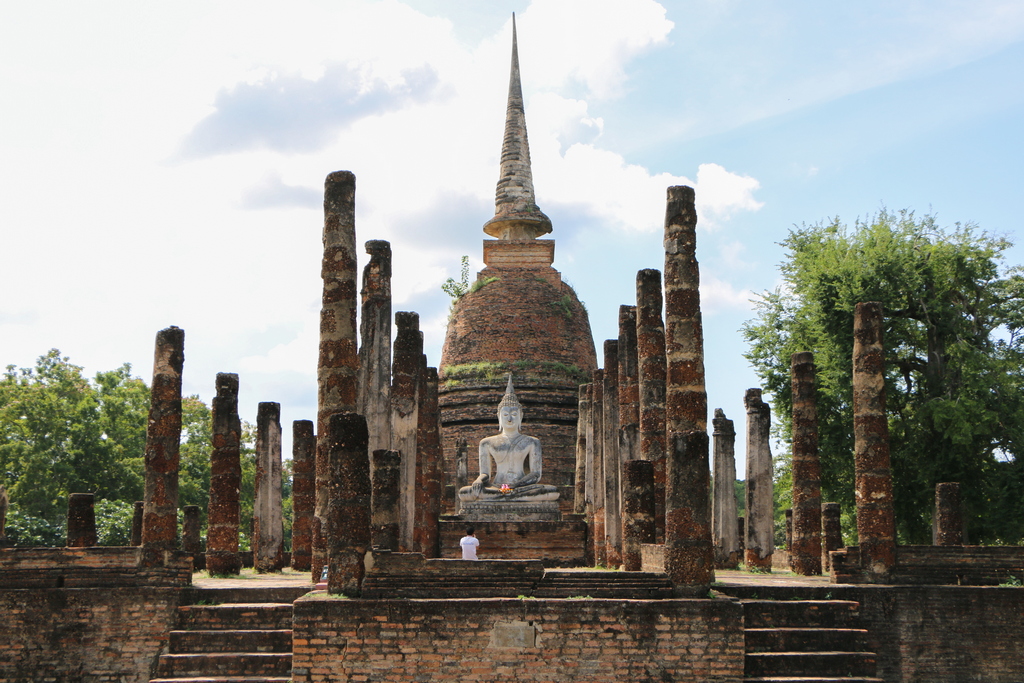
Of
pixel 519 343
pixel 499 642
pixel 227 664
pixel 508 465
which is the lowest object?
pixel 227 664

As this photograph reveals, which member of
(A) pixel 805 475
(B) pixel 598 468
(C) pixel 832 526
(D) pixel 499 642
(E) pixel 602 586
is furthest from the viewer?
(B) pixel 598 468

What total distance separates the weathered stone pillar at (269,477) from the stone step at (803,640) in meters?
9.22

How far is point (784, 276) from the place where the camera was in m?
22.7

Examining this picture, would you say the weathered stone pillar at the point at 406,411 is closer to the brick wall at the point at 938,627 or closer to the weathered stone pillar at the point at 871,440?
the brick wall at the point at 938,627

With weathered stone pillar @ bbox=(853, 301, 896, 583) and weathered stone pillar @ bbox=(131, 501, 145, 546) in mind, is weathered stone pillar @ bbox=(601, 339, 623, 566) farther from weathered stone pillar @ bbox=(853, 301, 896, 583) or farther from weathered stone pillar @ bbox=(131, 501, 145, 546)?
weathered stone pillar @ bbox=(131, 501, 145, 546)

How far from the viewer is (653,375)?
46.5ft

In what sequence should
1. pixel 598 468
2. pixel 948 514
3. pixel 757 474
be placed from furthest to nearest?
pixel 598 468 < pixel 757 474 < pixel 948 514

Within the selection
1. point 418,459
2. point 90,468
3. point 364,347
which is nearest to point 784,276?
point 418,459

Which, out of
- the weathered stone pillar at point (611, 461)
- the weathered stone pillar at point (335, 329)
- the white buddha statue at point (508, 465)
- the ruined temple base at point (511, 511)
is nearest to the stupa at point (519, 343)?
the white buddha statue at point (508, 465)

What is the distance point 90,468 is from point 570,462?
1294 centimetres

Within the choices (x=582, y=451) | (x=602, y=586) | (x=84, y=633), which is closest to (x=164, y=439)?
(x=84, y=633)

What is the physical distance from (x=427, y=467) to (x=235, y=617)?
641 centimetres

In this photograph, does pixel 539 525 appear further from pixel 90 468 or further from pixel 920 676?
pixel 90 468

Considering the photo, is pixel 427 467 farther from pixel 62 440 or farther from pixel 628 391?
pixel 62 440
